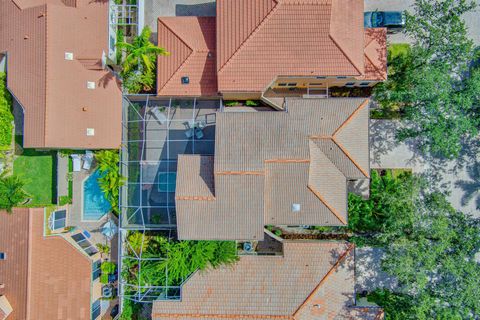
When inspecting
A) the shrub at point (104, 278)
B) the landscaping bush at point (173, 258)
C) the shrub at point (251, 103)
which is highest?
the shrub at point (251, 103)

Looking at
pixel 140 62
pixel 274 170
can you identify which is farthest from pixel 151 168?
pixel 274 170

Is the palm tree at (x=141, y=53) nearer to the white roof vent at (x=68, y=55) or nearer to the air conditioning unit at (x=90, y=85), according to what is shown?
the air conditioning unit at (x=90, y=85)

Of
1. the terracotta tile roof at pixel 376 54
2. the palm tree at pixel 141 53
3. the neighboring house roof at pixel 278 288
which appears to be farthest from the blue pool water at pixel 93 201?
the terracotta tile roof at pixel 376 54

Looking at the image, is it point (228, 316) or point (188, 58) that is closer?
point (228, 316)

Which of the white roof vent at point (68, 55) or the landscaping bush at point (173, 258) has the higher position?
the white roof vent at point (68, 55)

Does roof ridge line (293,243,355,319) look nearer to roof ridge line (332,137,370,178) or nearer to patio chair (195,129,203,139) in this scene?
roof ridge line (332,137,370,178)

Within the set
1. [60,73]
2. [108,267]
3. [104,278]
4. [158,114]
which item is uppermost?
[60,73]

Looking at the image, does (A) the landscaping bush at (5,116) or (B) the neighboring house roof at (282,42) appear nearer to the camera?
(B) the neighboring house roof at (282,42)

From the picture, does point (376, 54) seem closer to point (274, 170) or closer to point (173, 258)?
point (274, 170)
